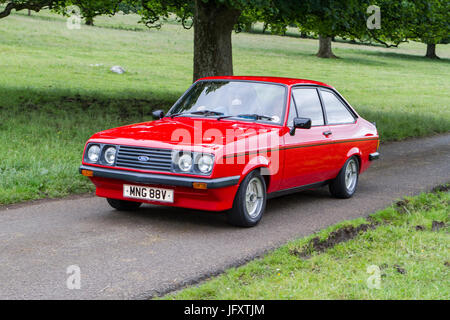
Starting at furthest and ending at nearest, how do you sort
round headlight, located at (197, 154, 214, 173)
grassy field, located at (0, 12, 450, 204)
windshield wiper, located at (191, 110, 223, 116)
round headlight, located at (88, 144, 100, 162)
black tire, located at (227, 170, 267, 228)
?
1. grassy field, located at (0, 12, 450, 204)
2. windshield wiper, located at (191, 110, 223, 116)
3. round headlight, located at (88, 144, 100, 162)
4. black tire, located at (227, 170, 267, 228)
5. round headlight, located at (197, 154, 214, 173)

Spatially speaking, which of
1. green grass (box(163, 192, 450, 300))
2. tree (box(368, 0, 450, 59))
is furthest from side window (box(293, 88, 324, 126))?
tree (box(368, 0, 450, 59))

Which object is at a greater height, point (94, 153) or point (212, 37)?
point (212, 37)

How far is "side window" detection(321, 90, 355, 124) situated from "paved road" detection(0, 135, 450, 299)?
1115mm

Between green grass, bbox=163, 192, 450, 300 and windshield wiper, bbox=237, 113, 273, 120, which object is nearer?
green grass, bbox=163, 192, 450, 300

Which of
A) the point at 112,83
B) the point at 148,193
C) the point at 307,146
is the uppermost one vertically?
the point at 307,146

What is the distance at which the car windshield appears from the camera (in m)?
7.79

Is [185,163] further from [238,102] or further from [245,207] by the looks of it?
[238,102]

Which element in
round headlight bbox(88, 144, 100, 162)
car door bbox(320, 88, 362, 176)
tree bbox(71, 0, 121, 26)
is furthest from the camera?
tree bbox(71, 0, 121, 26)

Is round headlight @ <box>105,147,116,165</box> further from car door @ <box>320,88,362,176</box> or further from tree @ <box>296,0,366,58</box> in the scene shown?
tree @ <box>296,0,366,58</box>

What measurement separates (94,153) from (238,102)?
6.27 feet

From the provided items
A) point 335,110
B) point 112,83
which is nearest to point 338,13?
point 335,110

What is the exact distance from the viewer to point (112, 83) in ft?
91.9

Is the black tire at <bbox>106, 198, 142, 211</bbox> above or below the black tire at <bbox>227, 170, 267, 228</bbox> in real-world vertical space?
below

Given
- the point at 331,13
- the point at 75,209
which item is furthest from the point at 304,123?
the point at 331,13
